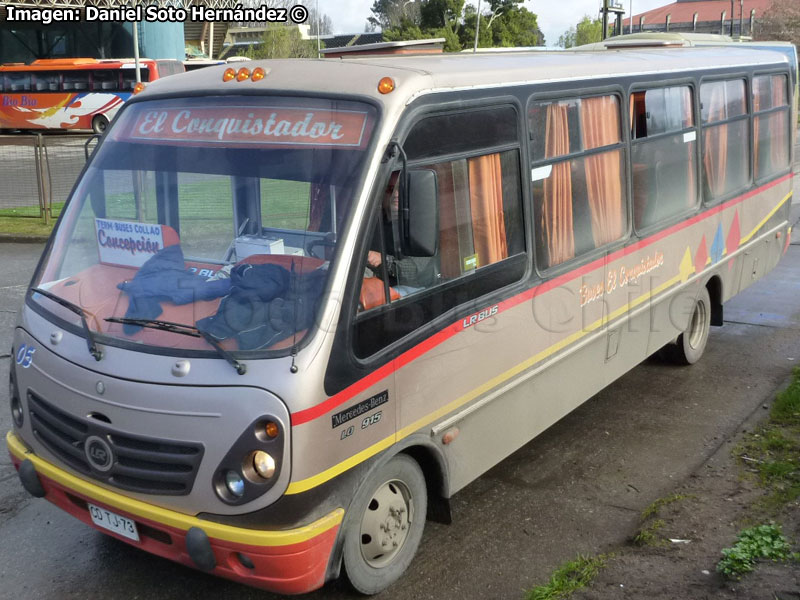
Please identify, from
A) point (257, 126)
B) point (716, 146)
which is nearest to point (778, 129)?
point (716, 146)

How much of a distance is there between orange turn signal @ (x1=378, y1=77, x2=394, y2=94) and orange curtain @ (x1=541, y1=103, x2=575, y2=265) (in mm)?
1606

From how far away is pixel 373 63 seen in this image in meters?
4.66

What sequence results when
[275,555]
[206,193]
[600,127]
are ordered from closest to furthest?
1. [275,555]
2. [206,193]
3. [600,127]

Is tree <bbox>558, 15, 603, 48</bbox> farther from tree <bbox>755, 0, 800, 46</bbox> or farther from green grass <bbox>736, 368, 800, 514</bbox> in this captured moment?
green grass <bbox>736, 368, 800, 514</bbox>

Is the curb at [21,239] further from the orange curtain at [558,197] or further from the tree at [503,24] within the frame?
the tree at [503,24]

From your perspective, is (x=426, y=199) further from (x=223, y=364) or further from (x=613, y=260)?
(x=613, y=260)

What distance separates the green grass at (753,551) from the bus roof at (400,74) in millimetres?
2720

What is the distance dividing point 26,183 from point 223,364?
51.1 ft

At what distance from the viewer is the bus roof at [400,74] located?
4.34 m

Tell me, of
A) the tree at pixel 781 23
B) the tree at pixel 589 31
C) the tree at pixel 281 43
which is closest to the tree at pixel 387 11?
the tree at pixel 589 31

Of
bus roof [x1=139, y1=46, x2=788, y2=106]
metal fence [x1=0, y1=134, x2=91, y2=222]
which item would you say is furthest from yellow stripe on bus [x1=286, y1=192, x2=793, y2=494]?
metal fence [x1=0, y1=134, x2=91, y2=222]

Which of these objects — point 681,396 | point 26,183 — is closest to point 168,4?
point 26,183

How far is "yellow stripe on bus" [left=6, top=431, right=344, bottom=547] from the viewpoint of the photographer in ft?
12.3

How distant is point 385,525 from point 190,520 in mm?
1005
